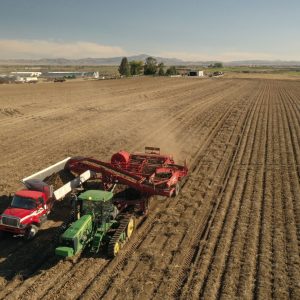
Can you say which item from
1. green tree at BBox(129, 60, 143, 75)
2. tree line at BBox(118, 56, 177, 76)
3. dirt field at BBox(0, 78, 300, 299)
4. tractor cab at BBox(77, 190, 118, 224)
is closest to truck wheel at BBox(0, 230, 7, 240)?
dirt field at BBox(0, 78, 300, 299)

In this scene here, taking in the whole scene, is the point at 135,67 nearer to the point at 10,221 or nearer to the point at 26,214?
the point at 26,214

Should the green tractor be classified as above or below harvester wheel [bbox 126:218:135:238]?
above

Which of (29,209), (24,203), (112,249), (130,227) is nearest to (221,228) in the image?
(130,227)

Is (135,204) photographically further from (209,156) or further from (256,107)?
(256,107)

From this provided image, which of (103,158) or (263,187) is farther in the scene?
(103,158)

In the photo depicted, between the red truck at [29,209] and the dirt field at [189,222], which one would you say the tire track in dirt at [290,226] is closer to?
the dirt field at [189,222]

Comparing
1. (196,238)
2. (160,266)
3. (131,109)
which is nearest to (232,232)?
(196,238)

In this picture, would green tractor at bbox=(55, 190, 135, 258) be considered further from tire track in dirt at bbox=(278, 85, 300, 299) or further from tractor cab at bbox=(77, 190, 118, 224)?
tire track in dirt at bbox=(278, 85, 300, 299)
